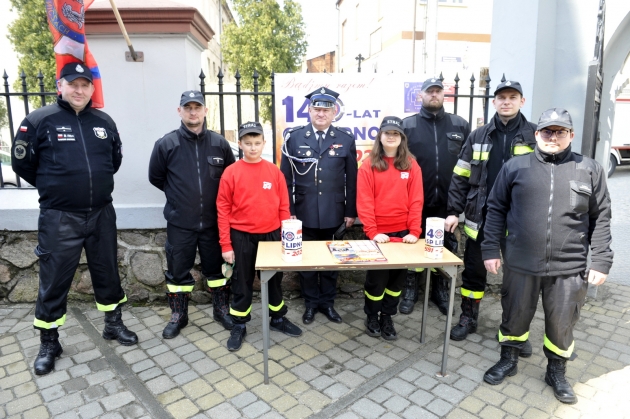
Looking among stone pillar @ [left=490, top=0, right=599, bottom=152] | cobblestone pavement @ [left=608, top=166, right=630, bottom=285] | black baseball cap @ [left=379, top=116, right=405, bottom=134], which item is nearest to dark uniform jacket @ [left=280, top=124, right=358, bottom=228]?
black baseball cap @ [left=379, top=116, right=405, bottom=134]

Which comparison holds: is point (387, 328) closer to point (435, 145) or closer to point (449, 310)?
point (449, 310)

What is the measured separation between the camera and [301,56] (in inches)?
814

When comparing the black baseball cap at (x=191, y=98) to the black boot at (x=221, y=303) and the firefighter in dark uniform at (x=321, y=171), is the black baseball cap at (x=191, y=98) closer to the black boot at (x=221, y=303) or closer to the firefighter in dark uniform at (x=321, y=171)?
the firefighter in dark uniform at (x=321, y=171)

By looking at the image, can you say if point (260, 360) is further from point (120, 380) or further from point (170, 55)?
point (170, 55)

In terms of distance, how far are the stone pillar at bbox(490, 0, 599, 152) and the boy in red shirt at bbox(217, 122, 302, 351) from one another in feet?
9.35

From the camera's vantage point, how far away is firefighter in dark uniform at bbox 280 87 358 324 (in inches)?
151

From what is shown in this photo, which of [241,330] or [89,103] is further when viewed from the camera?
[241,330]

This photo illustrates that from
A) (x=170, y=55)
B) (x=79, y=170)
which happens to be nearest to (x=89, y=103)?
(x=79, y=170)

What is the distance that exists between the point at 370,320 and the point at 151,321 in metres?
2.01

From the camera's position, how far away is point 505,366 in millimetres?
3164

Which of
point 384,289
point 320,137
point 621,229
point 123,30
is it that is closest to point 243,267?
point 384,289

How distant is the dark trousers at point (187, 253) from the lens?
3.71m

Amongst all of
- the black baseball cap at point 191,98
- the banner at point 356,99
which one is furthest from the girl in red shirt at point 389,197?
the black baseball cap at point 191,98

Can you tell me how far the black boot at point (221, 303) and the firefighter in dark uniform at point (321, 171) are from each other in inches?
29.1
